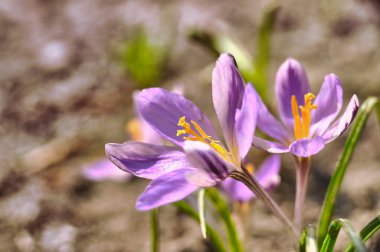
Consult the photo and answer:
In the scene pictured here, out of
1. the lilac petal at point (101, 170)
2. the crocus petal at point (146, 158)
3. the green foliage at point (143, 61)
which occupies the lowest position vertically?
the crocus petal at point (146, 158)

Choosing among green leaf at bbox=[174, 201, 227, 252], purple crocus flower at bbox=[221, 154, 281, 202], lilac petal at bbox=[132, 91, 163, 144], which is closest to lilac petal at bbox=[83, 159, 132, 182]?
lilac petal at bbox=[132, 91, 163, 144]

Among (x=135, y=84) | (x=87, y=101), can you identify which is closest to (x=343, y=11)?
(x=135, y=84)

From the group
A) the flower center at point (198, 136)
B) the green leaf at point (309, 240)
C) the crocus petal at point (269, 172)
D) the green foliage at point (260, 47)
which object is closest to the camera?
the green leaf at point (309, 240)

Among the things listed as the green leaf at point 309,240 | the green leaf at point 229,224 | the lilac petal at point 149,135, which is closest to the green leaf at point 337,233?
the green leaf at point 309,240

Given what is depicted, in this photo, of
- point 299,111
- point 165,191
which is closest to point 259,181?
point 299,111

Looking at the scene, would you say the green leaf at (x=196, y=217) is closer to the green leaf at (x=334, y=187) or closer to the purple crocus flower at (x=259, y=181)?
the purple crocus flower at (x=259, y=181)

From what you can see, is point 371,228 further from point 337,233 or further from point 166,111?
point 166,111
